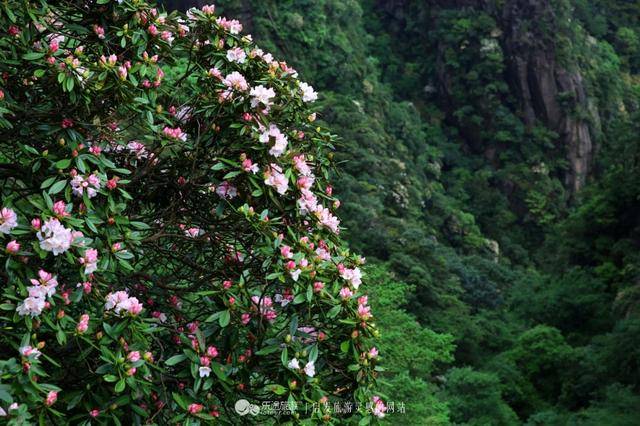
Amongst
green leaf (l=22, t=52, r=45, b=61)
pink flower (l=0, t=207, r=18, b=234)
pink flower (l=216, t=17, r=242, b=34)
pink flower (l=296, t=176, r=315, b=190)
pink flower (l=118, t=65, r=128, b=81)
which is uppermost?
pink flower (l=216, t=17, r=242, b=34)

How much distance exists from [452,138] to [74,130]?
107 feet

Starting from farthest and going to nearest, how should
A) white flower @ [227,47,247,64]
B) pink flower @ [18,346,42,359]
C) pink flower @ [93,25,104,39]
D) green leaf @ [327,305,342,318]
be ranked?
white flower @ [227,47,247,64] → pink flower @ [93,25,104,39] → green leaf @ [327,305,342,318] → pink flower @ [18,346,42,359]

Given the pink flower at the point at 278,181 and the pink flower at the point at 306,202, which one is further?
the pink flower at the point at 306,202

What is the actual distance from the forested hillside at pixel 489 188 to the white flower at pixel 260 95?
3.66 m

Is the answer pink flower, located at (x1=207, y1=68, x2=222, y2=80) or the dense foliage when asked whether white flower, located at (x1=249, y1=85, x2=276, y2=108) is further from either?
pink flower, located at (x1=207, y1=68, x2=222, y2=80)

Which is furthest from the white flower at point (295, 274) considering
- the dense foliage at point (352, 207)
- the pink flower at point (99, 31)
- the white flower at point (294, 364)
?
the pink flower at point (99, 31)

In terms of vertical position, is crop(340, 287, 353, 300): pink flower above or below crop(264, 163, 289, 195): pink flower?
below

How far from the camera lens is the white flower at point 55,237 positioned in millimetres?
2533

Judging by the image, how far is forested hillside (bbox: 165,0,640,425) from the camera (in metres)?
14.2

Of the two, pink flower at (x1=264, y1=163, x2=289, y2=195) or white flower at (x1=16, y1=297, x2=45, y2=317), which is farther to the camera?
pink flower at (x1=264, y1=163, x2=289, y2=195)

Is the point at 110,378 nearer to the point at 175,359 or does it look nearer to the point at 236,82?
the point at 175,359

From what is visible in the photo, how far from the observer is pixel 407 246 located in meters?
18.7

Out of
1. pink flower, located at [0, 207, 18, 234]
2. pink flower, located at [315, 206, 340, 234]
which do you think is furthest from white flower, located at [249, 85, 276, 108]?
pink flower, located at [0, 207, 18, 234]

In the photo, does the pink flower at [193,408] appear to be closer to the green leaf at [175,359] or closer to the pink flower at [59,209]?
the green leaf at [175,359]
